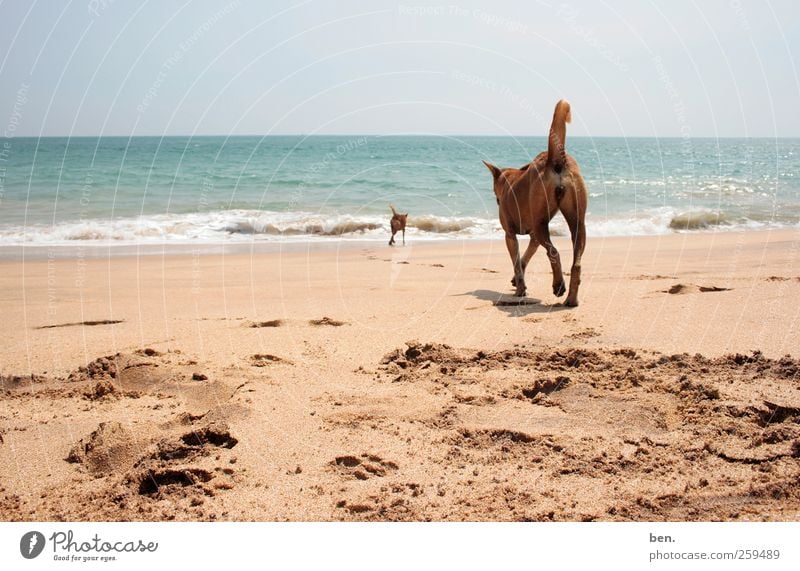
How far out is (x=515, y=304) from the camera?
9.00 metres

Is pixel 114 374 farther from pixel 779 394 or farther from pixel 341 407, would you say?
pixel 779 394

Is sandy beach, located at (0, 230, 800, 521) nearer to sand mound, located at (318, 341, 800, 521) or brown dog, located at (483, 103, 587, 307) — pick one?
sand mound, located at (318, 341, 800, 521)

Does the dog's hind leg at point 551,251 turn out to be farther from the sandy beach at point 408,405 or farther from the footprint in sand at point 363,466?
the footprint in sand at point 363,466

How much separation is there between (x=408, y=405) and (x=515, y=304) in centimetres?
405

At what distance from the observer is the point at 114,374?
6184 millimetres

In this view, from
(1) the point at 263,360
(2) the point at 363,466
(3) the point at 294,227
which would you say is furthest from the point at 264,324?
(3) the point at 294,227

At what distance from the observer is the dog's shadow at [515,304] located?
8500 mm

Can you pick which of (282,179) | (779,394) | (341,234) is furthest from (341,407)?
(282,179)

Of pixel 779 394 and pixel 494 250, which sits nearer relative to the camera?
pixel 779 394

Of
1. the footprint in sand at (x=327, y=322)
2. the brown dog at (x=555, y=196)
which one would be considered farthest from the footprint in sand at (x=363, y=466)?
the brown dog at (x=555, y=196)

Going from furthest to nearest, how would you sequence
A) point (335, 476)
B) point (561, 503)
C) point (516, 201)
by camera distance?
point (516, 201) → point (335, 476) → point (561, 503)

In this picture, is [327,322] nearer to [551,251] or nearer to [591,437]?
[551,251]

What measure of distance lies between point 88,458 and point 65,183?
34.9 meters

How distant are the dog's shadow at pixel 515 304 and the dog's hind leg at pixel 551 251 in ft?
0.74
